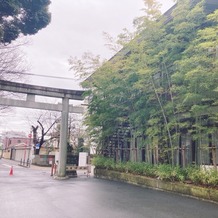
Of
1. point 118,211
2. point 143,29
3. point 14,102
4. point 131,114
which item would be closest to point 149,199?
point 118,211

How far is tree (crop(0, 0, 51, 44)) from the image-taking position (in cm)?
650

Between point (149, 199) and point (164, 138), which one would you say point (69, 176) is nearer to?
point (164, 138)

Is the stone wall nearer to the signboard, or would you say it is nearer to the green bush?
the green bush

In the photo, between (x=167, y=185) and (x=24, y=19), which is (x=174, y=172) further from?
(x=24, y=19)

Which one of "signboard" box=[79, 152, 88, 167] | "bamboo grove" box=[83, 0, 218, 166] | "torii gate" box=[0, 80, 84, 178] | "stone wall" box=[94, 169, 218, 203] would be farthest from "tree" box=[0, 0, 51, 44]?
"signboard" box=[79, 152, 88, 167]

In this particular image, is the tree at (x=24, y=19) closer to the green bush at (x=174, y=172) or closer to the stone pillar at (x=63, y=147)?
the stone pillar at (x=63, y=147)

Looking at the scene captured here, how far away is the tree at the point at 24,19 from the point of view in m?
6.50

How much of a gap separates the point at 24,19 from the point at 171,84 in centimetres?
520

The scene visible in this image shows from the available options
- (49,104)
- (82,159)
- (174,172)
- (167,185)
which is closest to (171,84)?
(174,172)

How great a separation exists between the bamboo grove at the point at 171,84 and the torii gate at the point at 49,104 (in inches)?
64.1

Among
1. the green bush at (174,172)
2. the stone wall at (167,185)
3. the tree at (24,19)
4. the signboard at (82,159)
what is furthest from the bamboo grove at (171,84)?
the tree at (24,19)

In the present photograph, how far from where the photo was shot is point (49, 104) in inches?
452

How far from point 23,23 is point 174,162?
21.8ft

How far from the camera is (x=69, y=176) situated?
1178cm
